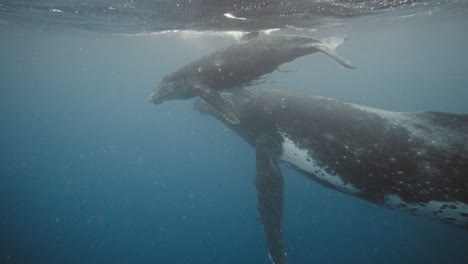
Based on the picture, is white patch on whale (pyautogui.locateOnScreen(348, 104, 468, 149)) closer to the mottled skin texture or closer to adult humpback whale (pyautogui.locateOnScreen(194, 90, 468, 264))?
adult humpback whale (pyautogui.locateOnScreen(194, 90, 468, 264))

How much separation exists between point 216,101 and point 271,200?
11.2ft

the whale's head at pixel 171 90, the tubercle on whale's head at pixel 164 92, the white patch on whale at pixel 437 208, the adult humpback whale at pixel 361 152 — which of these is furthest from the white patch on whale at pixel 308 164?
the tubercle on whale's head at pixel 164 92

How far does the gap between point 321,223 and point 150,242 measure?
41.3 ft

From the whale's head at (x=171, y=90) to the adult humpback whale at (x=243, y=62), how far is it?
0.29ft

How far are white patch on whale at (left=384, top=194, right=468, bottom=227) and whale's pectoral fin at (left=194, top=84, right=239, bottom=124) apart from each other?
3721 mm

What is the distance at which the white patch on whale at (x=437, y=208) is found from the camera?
15.0 feet

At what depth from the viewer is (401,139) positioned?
5.07 metres

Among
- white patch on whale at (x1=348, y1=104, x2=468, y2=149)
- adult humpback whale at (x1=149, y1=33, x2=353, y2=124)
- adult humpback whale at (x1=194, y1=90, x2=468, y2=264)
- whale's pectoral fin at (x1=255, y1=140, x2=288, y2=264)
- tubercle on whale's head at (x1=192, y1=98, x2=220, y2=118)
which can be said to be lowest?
whale's pectoral fin at (x1=255, y1=140, x2=288, y2=264)

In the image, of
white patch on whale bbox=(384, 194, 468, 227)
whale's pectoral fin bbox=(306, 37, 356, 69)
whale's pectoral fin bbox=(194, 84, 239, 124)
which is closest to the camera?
white patch on whale bbox=(384, 194, 468, 227)

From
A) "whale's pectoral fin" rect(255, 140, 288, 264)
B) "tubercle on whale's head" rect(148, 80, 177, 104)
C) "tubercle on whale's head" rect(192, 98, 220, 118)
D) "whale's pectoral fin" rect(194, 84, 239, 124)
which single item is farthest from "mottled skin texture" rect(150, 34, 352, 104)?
"whale's pectoral fin" rect(255, 140, 288, 264)

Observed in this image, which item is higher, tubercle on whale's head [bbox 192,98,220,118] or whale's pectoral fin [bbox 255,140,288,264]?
tubercle on whale's head [bbox 192,98,220,118]

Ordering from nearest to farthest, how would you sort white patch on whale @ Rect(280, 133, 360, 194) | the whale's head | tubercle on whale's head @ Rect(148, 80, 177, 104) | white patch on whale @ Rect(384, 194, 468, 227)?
1. white patch on whale @ Rect(384, 194, 468, 227)
2. white patch on whale @ Rect(280, 133, 360, 194)
3. the whale's head
4. tubercle on whale's head @ Rect(148, 80, 177, 104)

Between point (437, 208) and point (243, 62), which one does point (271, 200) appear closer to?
point (437, 208)

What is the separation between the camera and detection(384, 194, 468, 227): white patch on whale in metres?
4.56
